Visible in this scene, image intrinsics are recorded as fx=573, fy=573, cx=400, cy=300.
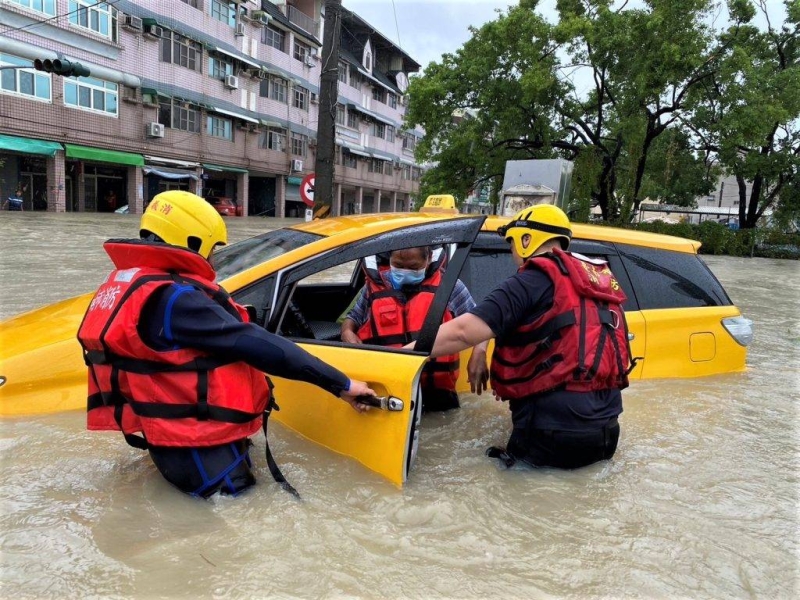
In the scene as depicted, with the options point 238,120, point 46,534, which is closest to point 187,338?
point 46,534

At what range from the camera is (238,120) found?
33625 millimetres

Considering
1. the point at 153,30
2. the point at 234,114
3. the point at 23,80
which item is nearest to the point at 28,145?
the point at 23,80

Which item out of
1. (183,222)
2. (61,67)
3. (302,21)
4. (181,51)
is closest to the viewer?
(183,222)

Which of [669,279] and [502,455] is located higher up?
[669,279]

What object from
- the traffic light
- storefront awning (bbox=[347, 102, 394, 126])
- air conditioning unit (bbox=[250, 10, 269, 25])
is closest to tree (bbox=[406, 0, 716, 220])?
the traffic light

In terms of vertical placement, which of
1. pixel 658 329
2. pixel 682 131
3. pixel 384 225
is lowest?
pixel 658 329

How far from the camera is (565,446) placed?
263 cm

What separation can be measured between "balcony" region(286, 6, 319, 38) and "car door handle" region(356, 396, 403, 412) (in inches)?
1547

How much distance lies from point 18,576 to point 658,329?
3.47 meters

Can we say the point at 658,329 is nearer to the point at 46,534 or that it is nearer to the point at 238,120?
the point at 46,534

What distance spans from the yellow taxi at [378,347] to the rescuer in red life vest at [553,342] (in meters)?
0.22

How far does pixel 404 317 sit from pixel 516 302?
0.85 meters

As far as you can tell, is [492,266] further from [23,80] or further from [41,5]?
[41,5]

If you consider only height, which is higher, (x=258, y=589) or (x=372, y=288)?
(x=372, y=288)
